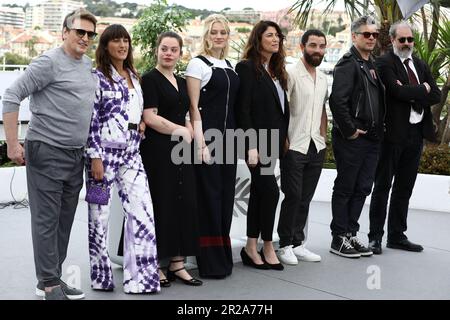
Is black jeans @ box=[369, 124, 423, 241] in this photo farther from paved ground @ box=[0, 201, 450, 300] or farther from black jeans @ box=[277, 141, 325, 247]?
black jeans @ box=[277, 141, 325, 247]

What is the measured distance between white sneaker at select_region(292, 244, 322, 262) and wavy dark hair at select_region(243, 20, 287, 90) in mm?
1298

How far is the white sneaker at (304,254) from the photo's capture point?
5.49 meters

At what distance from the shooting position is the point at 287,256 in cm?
538

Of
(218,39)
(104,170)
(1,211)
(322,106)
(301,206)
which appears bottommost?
(1,211)

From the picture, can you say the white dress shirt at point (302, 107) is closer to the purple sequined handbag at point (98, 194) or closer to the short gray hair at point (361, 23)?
the short gray hair at point (361, 23)

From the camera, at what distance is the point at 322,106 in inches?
215

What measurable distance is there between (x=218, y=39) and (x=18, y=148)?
1.59 metres

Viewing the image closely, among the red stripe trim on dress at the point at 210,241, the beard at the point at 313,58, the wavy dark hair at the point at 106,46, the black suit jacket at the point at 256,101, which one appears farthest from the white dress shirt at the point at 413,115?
the wavy dark hair at the point at 106,46

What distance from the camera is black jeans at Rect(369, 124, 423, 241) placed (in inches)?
226

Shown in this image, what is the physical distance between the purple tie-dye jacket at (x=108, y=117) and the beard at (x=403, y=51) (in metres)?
2.48
